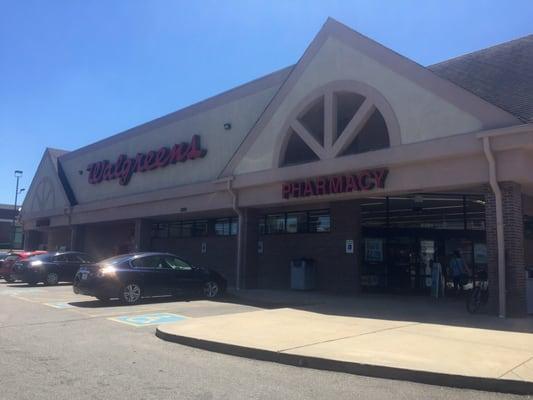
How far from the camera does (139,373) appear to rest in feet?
22.4

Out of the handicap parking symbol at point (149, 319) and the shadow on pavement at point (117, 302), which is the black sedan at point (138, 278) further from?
the handicap parking symbol at point (149, 319)

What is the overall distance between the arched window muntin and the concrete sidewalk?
Answer: 19.3 ft

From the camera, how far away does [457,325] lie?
10836 mm

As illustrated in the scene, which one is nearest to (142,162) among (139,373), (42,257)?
(42,257)

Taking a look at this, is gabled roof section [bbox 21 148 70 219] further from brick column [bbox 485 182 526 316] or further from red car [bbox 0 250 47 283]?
brick column [bbox 485 182 526 316]

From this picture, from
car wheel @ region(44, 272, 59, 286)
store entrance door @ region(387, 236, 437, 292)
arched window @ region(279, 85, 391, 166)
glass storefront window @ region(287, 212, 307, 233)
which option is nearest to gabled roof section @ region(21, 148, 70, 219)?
car wheel @ region(44, 272, 59, 286)

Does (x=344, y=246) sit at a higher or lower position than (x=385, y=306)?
higher

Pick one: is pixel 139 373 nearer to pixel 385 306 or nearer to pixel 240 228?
pixel 385 306

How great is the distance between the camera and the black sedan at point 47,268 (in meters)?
21.5

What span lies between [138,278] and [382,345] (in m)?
8.47

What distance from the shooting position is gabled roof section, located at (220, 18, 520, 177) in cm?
1270

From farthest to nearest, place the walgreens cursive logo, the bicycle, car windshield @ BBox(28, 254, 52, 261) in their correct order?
the walgreens cursive logo → car windshield @ BBox(28, 254, 52, 261) → the bicycle

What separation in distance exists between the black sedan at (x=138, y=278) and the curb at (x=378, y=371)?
21.0ft

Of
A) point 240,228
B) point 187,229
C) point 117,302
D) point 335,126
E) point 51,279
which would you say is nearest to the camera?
point 117,302
